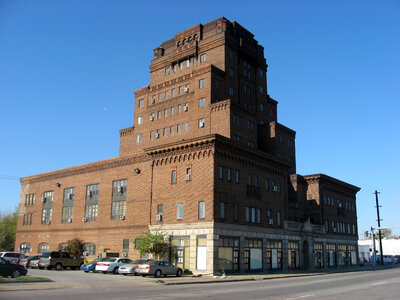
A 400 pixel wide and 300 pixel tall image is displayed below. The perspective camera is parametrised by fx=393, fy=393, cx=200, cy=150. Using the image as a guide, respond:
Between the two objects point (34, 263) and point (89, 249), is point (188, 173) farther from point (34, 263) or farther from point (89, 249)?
point (89, 249)

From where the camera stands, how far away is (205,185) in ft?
138

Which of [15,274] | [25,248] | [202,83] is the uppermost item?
[202,83]

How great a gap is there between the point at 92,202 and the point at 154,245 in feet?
57.7

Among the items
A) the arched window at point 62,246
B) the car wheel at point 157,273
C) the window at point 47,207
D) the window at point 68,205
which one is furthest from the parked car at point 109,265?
the window at point 47,207

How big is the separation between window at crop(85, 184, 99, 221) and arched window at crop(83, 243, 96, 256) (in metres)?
3.57

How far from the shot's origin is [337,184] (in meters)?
68.2

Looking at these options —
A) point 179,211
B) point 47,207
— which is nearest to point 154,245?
point 179,211

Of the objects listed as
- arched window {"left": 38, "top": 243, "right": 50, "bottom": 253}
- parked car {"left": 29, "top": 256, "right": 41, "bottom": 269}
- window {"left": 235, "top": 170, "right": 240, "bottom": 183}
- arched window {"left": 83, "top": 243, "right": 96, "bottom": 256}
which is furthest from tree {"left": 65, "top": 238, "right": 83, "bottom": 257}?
window {"left": 235, "top": 170, "right": 240, "bottom": 183}

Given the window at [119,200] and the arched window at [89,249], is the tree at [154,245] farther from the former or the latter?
the arched window at [89,249]

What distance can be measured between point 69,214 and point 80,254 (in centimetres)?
766

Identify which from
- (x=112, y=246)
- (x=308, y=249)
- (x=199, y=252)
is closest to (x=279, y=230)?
(x=308, y=249)

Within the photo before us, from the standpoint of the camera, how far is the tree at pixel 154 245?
42.5m

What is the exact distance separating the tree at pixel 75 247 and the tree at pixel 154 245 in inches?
583

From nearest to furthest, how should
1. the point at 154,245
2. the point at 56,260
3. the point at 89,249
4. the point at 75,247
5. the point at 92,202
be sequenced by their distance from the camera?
1. the point at 154,245
2. the point at 56,260
3. the point at 89,249
4. the point at 75,247
5. the point at 92,202
